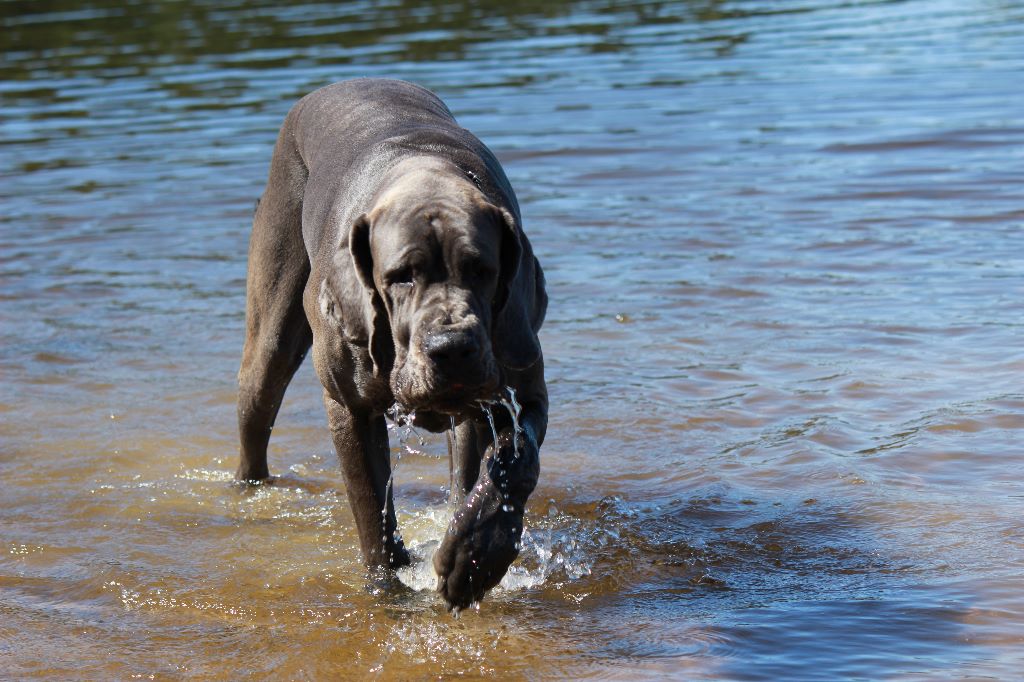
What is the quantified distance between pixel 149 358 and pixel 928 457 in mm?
4439

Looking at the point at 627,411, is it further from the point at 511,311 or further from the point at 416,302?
the point at 416,302

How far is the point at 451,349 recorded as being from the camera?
152 inches

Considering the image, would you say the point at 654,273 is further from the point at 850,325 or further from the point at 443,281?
the point at 443,281

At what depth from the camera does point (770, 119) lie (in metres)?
A: 13.8

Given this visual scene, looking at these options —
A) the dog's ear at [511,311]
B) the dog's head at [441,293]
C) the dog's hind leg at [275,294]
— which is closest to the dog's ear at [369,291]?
the dog's head at [441,293]

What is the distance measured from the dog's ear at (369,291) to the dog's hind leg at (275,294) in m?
1.42

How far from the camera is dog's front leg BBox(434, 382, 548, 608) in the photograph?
14.4 feet

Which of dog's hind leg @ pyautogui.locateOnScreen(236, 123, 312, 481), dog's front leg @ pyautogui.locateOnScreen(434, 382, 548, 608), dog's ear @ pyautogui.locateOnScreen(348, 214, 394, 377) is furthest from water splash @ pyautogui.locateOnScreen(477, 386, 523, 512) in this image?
dog's hind leg @ pyautogui.locateOnScreen(236, 123, 312, 481)

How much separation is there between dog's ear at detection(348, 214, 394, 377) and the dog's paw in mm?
520

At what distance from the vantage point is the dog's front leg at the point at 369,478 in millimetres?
4820

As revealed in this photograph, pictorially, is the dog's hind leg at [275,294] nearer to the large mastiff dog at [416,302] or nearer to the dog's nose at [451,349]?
the large mastiff dog at [416,302]

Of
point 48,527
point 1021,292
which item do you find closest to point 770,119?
point 1021,292

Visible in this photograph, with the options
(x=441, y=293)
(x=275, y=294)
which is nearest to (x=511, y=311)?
(x=441, y=293)

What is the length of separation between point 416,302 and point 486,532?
2.59 feet
